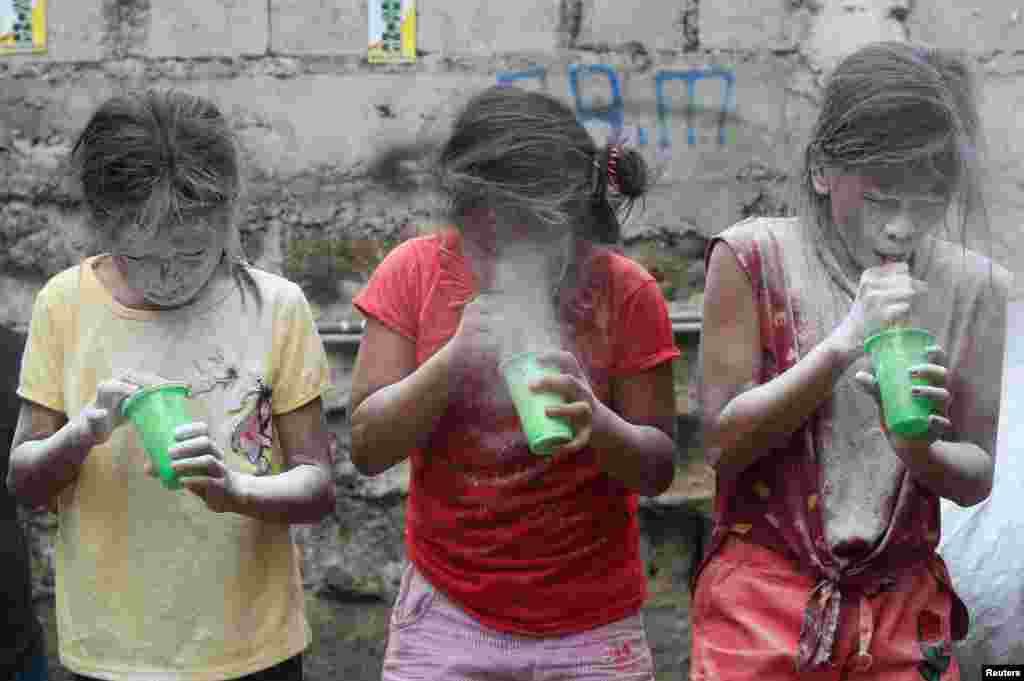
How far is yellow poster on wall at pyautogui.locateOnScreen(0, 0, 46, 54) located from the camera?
3.95 metres

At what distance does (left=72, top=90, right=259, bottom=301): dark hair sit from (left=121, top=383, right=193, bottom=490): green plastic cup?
301 millimetres

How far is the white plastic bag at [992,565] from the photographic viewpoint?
2.84 m

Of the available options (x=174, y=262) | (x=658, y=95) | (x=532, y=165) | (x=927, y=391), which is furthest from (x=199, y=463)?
→ (x=658, y=95)

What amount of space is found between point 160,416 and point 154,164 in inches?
17.4

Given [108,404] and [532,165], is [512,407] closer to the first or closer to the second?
[532,165]

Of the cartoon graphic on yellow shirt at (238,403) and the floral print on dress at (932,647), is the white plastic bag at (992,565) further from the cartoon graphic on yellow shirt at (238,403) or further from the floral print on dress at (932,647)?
the cartoon graphic on yellow shirt at (238,403)

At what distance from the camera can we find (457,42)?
3947mm

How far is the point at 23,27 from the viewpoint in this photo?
3.96 meters

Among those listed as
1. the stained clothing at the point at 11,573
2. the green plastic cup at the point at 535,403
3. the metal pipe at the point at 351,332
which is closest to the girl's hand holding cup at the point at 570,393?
the green plastic cup at the point at 535,403

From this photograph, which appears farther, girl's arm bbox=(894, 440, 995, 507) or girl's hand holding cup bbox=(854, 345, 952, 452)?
girl's arm bbox=(894, 440, 995, 507)

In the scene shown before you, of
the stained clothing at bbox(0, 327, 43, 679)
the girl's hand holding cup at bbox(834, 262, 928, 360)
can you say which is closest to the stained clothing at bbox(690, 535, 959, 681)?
the girl's hand holding cup at bbox(834, 262, 928, 360)

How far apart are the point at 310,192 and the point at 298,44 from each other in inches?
16.2

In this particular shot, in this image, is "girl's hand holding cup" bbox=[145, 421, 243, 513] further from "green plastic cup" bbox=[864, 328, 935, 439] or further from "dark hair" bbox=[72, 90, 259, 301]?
"green plastic cup" bbox=[864, 328, 935, 439]

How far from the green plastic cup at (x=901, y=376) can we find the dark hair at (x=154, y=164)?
1.12 m
